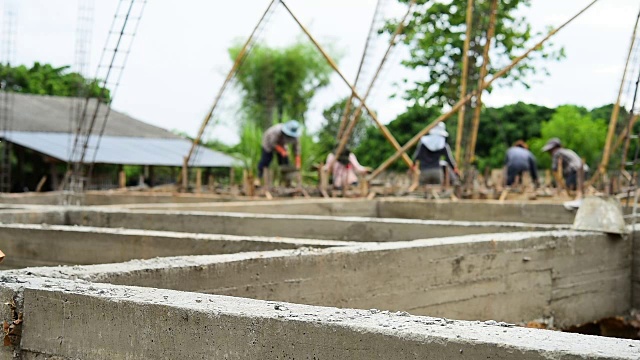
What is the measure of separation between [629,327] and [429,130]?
8.29 meters

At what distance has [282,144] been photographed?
59.0 feet

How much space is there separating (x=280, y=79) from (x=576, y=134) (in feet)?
56.0

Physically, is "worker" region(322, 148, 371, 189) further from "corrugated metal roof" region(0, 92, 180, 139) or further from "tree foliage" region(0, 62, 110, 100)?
"tree foliage" region(0, 62, 110, 100)

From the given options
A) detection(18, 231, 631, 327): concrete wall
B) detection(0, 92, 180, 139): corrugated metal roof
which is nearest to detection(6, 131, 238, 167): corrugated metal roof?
detection(0, 92, 180, 139): corrugated metal roof

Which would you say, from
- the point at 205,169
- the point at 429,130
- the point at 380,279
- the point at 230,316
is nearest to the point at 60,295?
the point at 230,316

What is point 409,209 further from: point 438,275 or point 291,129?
point 438,275

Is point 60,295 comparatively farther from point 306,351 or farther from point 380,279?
point 380,279

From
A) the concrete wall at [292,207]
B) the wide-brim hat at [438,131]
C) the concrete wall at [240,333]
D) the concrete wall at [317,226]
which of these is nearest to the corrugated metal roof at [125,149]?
the wide-brim hat at [438,131]

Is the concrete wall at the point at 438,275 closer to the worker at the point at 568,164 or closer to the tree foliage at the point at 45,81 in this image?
the worker at the point at 568,164

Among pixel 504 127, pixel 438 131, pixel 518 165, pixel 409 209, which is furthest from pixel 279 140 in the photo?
pixel 504 127

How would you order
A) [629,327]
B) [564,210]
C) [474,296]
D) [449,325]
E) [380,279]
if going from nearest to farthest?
[449,325] < [380,279] < [474,296] < [629,327] < [564,210]

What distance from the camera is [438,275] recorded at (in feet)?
20.7

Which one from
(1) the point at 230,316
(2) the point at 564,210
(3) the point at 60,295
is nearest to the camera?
(1) the point at 230,316

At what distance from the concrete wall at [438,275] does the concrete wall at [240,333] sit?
27.3 inches
